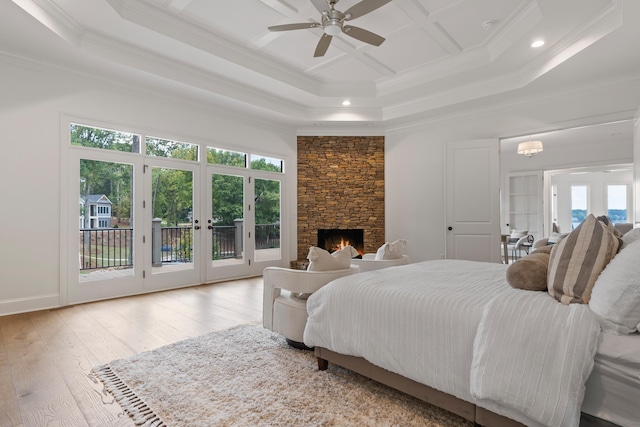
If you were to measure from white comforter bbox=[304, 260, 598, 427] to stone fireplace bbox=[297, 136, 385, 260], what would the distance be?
13.7 feet

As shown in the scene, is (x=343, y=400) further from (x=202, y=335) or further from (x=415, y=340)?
(x=202, y=335)

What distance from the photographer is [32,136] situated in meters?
3.84

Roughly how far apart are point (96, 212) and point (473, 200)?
17.7 ft

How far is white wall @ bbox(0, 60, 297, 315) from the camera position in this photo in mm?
3689

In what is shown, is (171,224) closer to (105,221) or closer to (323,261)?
(105,221)

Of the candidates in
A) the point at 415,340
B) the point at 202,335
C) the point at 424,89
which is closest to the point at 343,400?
the point at 415,340

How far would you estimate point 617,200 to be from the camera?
10.0 metres

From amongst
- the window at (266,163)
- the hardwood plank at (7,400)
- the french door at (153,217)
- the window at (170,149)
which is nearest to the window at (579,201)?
the window at (266,163)

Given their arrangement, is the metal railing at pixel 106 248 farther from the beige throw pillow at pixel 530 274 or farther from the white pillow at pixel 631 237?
the white pillow at pixel 631 237

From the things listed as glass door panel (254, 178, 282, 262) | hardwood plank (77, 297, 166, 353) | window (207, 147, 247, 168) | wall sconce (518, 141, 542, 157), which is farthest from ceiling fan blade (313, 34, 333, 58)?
wall sconce (518, 141, 542, 157)

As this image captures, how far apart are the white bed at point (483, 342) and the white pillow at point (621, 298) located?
0.05 meters

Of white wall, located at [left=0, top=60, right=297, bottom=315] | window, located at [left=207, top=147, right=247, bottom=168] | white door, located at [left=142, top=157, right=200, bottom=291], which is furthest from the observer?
window, located at [left=207, top=147, right=247, bottom=168]

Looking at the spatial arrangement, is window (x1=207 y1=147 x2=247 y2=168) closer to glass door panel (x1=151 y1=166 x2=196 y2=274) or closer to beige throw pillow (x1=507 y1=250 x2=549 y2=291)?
glass door panel (x1=151 y1=166 x2=196 y2=274)

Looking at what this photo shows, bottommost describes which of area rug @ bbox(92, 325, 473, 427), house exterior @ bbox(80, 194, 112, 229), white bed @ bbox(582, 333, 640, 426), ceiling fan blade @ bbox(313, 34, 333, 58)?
area rug @ bbox(92, 325, 473, 427)
